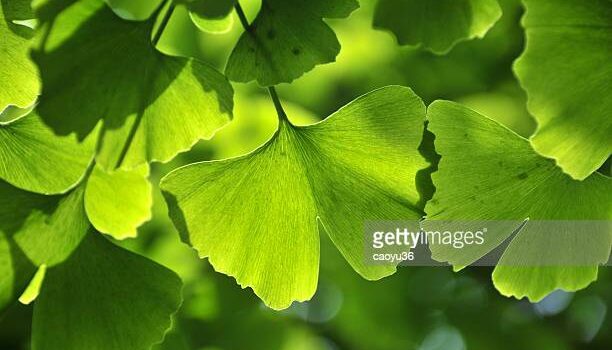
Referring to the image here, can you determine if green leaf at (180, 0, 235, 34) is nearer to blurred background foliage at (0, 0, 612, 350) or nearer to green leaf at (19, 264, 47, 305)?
green leaf at (19, 264, 47, 305)

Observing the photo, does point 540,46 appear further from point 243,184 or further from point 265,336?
point 265,336

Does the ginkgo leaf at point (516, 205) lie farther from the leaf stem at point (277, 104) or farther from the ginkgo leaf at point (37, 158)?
the ginkgo leaf at point (37, 158)

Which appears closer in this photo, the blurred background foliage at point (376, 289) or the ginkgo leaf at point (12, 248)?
the ginkgo leaf at point (12, 248)

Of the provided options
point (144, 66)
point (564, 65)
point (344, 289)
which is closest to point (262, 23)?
point (144, 66)

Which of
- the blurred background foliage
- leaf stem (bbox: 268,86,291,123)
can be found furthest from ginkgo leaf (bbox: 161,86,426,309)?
the blurred background foliage

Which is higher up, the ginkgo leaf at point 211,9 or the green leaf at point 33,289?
the ginkgo leaf at point 211,9

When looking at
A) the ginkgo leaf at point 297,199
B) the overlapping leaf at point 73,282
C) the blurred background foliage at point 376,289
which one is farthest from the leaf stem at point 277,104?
the blurred background foliage at point 376,289

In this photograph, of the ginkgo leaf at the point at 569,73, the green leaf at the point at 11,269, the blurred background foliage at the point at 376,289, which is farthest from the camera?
the blurred background foliage at the point at 376,289
